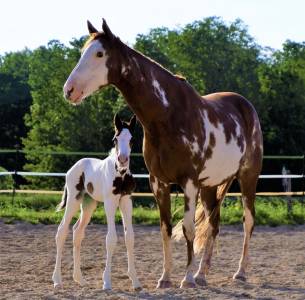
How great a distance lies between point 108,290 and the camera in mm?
5801

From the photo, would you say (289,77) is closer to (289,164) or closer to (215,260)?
(289,164)

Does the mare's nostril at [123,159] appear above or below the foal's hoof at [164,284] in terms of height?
above

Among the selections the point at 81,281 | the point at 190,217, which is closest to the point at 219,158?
the point at 190,217

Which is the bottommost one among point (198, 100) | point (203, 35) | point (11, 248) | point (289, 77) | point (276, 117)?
point (11, 248)

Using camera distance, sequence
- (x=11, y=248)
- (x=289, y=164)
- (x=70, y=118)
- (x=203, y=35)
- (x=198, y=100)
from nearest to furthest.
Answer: (x=198, y=100) < (x=11, y=248) < (x=289, y=164) < (x=70, y=118) < (x=203, y=35)

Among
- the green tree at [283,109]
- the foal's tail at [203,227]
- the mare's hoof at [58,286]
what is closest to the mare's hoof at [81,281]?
the mare's hoof at [58,286]

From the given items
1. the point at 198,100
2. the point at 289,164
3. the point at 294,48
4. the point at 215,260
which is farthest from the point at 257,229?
the point at 294,48

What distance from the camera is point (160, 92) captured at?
234 inches

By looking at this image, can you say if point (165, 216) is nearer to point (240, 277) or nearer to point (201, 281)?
point (201, 281)

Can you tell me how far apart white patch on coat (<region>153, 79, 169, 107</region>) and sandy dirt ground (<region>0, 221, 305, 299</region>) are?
5.21 feet

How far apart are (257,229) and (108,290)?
6.75 meters

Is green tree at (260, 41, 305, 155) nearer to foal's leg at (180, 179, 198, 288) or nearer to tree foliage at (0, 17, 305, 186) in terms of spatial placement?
tree foliage at (0, 17, 305, 186)

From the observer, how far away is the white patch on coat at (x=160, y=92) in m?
5.91

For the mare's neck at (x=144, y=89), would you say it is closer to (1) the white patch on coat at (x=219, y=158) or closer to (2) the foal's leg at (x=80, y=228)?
(1) the white patch on coat at (x=219, y=158)
